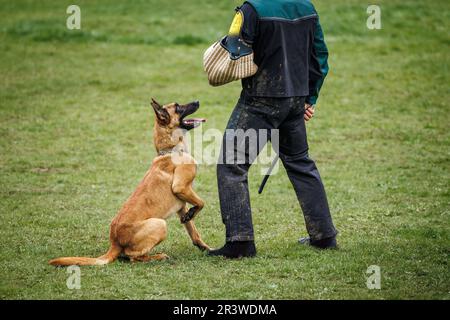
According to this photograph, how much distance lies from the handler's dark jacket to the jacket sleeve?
32 millimetres

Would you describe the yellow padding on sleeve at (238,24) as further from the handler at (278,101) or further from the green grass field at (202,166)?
the green grass field at (202,166)

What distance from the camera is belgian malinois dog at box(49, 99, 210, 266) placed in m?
6.26

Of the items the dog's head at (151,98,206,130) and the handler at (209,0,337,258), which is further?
the dog's head at (151,98,206,130)

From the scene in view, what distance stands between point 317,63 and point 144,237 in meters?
2.21

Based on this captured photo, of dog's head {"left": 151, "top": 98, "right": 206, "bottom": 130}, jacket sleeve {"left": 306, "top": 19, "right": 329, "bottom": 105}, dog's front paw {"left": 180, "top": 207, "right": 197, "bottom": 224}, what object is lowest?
dog's front paw {"left": 180, "top": 207, "right": 197, "bottom": 224}

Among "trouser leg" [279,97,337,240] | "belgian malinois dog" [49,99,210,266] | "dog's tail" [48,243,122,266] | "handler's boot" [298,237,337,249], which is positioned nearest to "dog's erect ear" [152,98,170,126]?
"belgian malinois dog" [49,99,210,266]

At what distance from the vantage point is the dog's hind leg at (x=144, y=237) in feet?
20.5

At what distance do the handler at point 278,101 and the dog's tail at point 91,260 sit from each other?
34.5 inches

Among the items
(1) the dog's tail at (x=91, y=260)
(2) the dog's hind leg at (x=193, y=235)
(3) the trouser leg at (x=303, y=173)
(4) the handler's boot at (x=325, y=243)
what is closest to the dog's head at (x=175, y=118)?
(2) the dog's hind leg at (x=193, y=235)

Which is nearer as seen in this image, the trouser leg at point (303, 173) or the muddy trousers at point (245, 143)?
the muddy trousers at point (245, 143)

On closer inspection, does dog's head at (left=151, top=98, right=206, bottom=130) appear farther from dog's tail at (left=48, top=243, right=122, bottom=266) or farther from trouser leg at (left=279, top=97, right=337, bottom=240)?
dog's tail at (left=48, top=243, right=122, bottom=266)

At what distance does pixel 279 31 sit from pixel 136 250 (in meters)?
2.28
